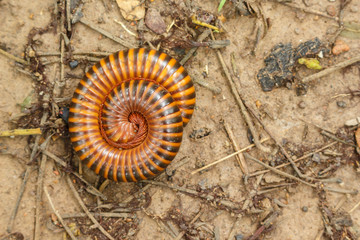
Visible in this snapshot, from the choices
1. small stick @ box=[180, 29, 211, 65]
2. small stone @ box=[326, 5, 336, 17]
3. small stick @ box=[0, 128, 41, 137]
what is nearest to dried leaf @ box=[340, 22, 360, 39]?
small stone @ box=[326, 5, 336, 17]

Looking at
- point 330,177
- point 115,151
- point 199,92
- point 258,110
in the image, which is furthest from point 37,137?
point 330,177

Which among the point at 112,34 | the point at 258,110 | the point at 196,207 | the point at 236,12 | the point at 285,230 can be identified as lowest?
the point at 196,207

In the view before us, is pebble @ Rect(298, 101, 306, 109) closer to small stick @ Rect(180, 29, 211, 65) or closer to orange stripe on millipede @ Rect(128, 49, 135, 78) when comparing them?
small stick @ Rect(180, 29, 211, 65)

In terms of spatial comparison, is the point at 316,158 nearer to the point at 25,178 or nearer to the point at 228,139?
the point at 228,139

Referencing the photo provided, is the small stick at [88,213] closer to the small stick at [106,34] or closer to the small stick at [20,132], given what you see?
the small stick at [20,132]

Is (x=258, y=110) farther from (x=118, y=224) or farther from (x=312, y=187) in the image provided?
(x=118, y=224)
